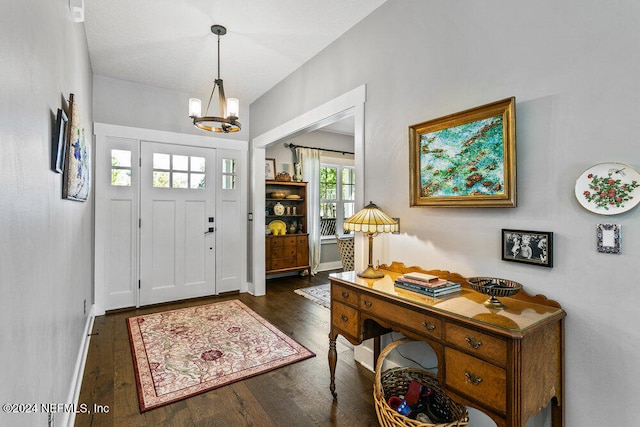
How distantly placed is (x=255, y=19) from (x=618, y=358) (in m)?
3.25

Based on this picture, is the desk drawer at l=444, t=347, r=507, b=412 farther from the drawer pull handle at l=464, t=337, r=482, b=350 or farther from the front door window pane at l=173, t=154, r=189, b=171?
the front door window pane at l=173, t=154, r=189, b=171

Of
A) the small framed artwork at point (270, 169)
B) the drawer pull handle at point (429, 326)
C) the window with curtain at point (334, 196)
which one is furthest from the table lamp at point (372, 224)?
the window with curtain at point (334, 196)

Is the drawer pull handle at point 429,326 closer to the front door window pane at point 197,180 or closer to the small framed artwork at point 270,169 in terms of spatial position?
the front door window pane at point 197,180

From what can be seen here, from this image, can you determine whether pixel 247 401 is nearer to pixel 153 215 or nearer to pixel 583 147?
pixel 583 147

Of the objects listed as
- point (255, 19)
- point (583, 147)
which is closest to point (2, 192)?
point (583, 147)

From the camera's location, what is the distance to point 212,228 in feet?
14.7

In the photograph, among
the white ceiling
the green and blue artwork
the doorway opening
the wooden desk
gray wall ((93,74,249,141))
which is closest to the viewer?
the wooden desk

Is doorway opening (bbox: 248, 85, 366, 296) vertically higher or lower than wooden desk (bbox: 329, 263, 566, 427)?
higher

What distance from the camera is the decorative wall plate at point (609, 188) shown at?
130cm

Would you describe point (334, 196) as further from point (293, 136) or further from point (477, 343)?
point (477, 343)

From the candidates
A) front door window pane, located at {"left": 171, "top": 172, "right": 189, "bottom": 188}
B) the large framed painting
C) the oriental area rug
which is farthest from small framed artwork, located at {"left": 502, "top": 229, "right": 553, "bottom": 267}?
front door window pane, located at {"left": 171, "top": 172, "right": 189, "bottom": 188}

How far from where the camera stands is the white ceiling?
2.52 m

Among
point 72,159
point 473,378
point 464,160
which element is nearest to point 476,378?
point 473,378

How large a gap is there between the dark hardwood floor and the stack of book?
2.83 feet
